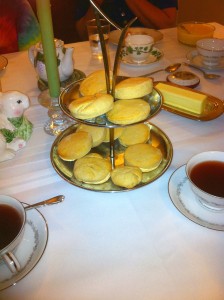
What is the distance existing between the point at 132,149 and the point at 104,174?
100 mm

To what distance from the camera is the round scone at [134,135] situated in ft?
2.36

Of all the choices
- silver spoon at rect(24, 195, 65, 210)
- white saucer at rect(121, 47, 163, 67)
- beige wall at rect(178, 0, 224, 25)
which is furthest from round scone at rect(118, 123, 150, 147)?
beige wall at rect(178, 0, 224, 25)

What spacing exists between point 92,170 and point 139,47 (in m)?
0.70

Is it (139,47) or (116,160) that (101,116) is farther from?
(139,47)

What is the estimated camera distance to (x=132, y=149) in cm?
67

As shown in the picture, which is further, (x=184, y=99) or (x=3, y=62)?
(x=3, y=62)

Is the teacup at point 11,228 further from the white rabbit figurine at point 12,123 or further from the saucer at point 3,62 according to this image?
the saucer at point 3,62

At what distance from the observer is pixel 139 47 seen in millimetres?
1132

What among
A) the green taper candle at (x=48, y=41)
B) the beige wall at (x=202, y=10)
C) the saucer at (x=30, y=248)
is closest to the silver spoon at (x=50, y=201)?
the saucer at (x=30, y=248)

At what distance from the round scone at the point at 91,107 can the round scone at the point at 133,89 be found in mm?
57

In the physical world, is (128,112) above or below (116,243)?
above

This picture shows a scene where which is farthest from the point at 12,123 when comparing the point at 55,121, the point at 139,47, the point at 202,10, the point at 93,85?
the point at 202,10

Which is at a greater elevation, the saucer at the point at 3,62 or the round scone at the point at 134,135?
the saucer at the point at 3,62

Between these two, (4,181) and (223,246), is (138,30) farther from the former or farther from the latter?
(223,246)
